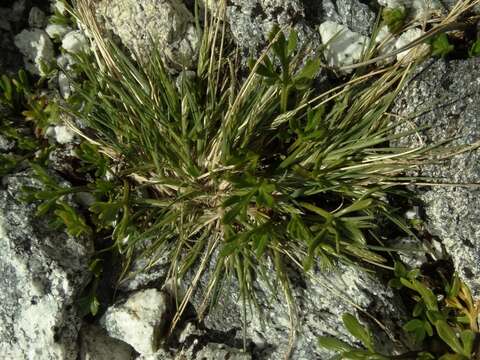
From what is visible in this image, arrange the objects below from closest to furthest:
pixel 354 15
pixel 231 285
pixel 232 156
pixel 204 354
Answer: pixel 232 156 → pixel 204 354 → pixel 231 285 → pixel 354 15

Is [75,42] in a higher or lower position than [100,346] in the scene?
higher

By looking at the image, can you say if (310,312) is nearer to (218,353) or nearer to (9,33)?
(218,353)

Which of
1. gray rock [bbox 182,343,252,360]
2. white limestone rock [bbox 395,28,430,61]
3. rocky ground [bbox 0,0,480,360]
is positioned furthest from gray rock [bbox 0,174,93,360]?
white limestone rock [bbox 395,28,430,61]

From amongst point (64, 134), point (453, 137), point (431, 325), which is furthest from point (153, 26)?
point (431, 325)

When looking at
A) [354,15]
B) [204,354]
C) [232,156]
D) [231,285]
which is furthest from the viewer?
[354,15]

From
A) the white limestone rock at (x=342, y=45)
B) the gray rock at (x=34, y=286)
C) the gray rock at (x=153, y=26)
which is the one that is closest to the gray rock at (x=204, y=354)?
the gray rock at (x=34, y=286)

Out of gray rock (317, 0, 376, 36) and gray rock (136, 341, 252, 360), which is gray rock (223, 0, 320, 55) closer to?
gray rock (317, 0, 376, 36)

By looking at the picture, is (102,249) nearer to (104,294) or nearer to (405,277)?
(104,294)
